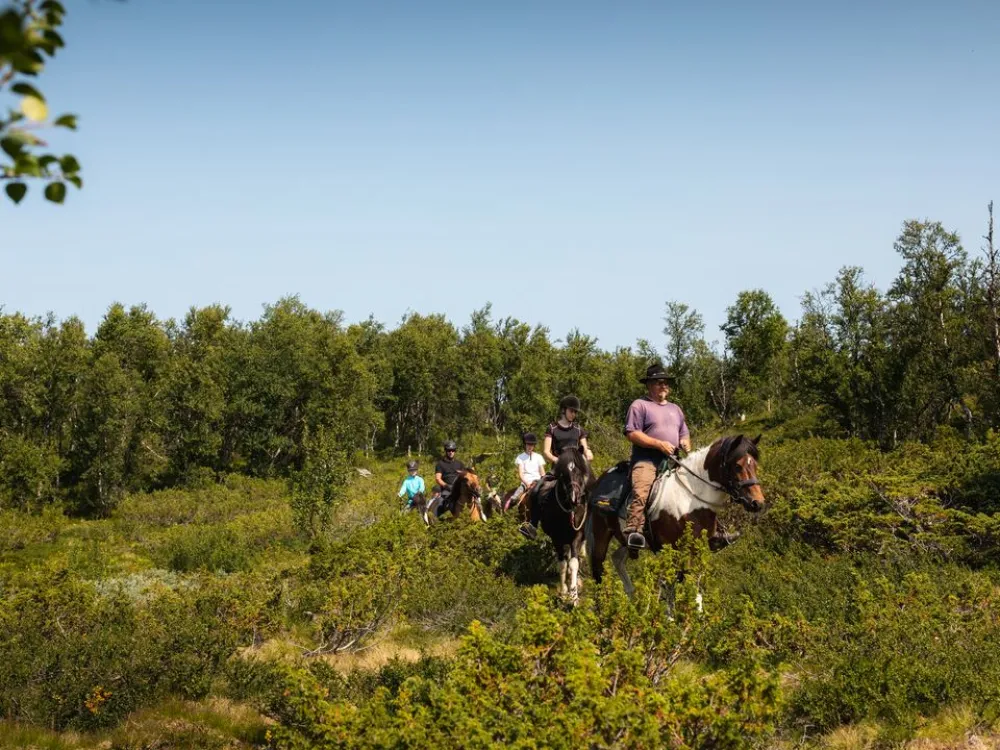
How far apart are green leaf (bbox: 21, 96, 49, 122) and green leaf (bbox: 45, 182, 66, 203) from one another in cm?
24

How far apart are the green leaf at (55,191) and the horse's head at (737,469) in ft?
27.5

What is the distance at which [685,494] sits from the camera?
10234mm

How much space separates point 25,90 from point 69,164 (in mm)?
244

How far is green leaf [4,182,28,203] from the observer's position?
2373mm

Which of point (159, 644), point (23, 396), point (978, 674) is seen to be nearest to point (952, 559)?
point (978, 674)

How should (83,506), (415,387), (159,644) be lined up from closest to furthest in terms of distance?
(159,644) < (83,506) < (415,387)

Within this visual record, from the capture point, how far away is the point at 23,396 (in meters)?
53.4

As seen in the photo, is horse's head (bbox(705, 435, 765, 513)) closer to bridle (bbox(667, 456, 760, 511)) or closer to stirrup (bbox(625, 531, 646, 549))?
bridle (bbox(667, 456, 760, 511))

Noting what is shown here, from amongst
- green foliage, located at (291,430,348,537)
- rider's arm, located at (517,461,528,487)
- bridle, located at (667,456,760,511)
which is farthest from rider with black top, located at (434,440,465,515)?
bridle, located at (667,456,760,511)

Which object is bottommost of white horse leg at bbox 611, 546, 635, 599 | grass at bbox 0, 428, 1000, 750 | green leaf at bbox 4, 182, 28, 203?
grass at bbox 0, 428, 1000, 750

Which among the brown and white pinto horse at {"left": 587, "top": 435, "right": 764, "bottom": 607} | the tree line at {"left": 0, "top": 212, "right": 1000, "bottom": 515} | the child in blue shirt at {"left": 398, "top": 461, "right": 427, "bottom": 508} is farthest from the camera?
the tree line at {"left": 0, "top": 212, "right": 1000, "bottom": 515}

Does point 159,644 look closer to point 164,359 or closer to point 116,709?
point 116,709

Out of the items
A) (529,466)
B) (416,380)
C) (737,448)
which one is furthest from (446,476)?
(416,380)

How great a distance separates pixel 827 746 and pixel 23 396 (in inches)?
2293
